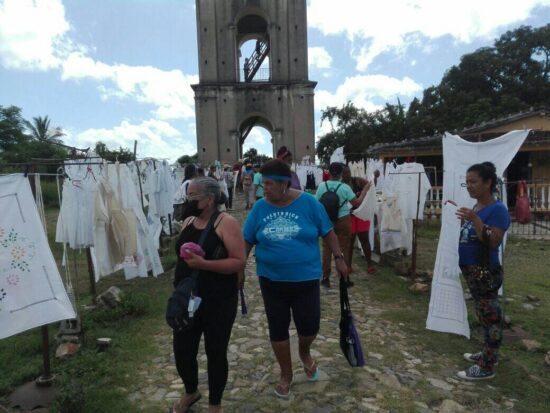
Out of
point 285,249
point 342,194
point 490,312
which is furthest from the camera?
point 342,194

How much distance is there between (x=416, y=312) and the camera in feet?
17.7

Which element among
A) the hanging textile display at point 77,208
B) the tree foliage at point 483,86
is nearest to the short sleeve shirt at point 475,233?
the hanging textile display at point 77,208

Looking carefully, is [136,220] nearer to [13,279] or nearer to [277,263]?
[13,279]

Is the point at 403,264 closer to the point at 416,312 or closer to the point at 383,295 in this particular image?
the point at 383,295

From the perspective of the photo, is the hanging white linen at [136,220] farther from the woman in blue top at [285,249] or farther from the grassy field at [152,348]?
the woman in blue top at [285,249]

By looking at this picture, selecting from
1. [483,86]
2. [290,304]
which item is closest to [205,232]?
[290,304]

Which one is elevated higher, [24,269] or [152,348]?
[24,269]

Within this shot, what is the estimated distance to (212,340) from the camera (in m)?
2.83

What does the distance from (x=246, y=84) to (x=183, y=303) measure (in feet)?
85.7

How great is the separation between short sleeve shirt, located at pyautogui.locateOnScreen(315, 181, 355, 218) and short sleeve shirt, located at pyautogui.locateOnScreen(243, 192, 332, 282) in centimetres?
248

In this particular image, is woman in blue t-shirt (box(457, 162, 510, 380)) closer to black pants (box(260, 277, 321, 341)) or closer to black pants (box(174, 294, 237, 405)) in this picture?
black pants (box(260, 277, 321, 341))

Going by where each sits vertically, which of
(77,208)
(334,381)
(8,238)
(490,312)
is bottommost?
(334,381)

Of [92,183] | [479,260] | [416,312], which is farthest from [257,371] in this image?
[92,183]

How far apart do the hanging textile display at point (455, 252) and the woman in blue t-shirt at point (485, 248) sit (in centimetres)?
60
